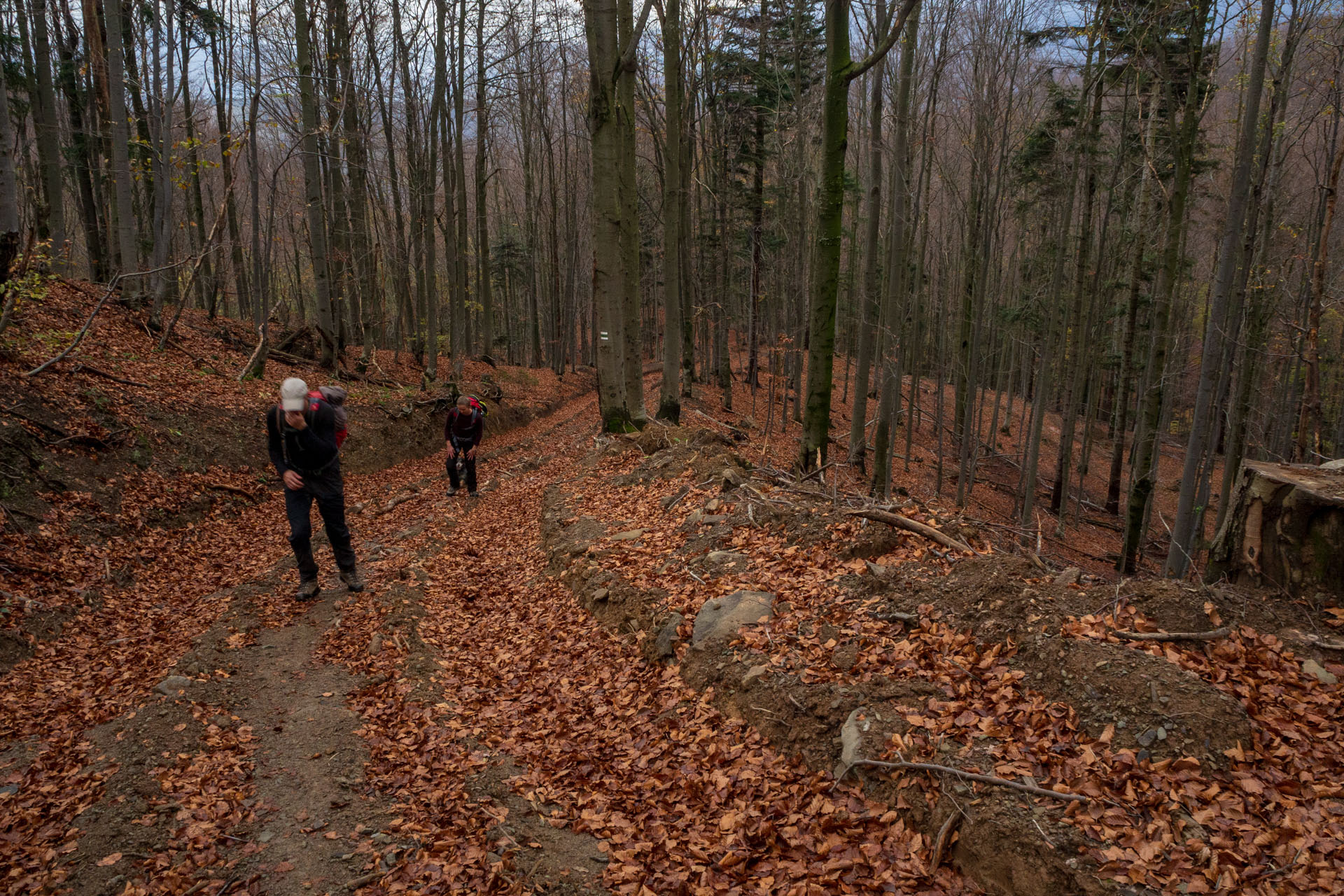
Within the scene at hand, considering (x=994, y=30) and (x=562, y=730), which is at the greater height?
(x=994, y=30)

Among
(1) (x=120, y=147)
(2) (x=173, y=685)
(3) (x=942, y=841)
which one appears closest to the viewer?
(3) (x=942, y=841)

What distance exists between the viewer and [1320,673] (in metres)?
3.27

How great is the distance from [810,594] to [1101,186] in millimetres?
18549

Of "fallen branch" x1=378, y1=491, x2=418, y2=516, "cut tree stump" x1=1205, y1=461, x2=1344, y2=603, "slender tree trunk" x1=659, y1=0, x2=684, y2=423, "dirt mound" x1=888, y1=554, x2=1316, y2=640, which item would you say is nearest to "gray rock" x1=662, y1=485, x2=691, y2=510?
"dirt mound" x1=888, y1=554, x2=1316, y2=640

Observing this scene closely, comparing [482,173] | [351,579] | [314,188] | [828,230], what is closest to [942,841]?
[351,579]

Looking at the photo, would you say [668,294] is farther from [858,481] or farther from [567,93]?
[567,93]

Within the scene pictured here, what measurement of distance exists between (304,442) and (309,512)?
751 mm

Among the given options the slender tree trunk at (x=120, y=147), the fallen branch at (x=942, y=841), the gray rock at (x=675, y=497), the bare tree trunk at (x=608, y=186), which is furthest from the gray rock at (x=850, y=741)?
the slender tree trunk at (x=120, y=147)

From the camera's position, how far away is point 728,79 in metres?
20.5

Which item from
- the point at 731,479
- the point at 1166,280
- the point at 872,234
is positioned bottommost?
the point at 731,479

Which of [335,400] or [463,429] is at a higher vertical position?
[335,400]

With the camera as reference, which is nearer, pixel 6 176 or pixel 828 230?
pixel 828 230

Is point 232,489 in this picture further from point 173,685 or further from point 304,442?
point 173,685

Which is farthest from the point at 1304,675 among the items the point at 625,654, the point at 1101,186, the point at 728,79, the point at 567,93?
the point at 567,93
